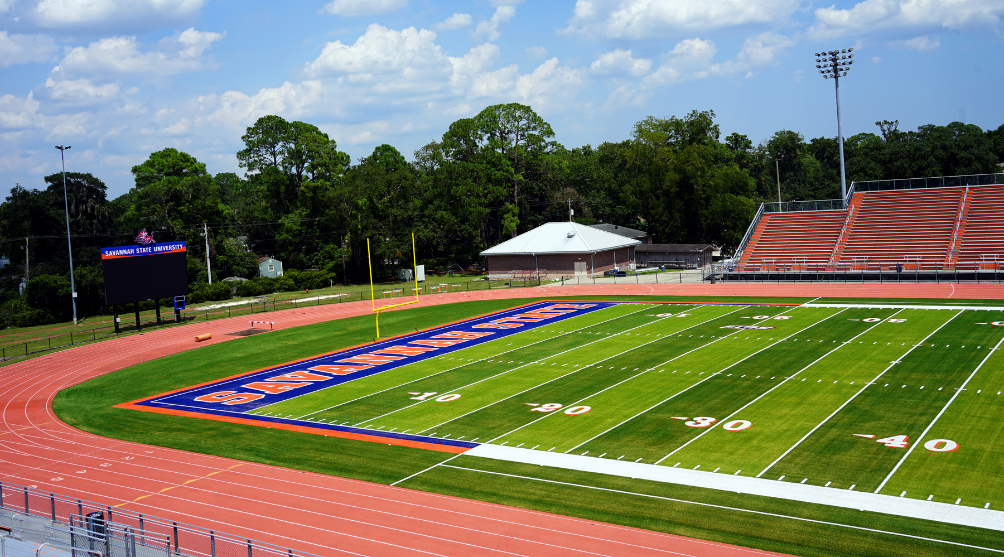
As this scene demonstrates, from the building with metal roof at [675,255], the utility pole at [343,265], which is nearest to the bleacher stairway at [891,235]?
the building with metal roof at [675,255]

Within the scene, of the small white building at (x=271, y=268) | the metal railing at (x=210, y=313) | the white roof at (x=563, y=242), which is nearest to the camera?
the metal railing at (x=210, y=313)

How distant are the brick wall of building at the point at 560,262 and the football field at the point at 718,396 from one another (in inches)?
1069

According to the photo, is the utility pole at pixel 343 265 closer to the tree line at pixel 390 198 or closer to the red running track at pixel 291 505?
the tree line at pixel 390 198

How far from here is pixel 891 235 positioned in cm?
5200

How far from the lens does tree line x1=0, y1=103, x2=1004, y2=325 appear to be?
72062 millimetres

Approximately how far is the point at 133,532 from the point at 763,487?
40.4ft

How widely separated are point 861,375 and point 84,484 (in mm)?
23386

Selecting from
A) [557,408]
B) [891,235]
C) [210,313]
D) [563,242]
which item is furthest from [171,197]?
[891,235]

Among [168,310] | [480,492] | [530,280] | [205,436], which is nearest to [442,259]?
[530,280]

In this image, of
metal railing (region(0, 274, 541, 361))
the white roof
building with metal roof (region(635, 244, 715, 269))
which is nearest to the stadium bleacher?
building with metal roof (region(635, 244, 715, 269))

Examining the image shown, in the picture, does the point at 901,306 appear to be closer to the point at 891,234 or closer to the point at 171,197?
the point at 891,234

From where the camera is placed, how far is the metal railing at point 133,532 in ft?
38.2

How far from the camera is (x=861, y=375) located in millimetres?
24016

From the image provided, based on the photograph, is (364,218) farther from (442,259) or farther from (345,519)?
(345,519)
